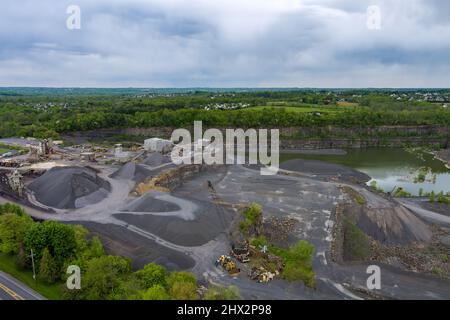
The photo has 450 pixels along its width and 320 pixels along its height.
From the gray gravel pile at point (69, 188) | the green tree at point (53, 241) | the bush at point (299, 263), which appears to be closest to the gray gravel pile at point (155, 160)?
the gray gravel pile at point (69, 188)

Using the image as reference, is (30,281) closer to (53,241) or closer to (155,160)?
(53,241)

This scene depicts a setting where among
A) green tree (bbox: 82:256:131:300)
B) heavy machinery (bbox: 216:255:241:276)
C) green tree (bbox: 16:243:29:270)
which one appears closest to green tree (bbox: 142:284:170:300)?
green tree (bbox: 82:256:131:300)

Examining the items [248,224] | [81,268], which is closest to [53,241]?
[81,268]

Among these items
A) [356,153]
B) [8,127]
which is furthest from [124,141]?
[356,153]

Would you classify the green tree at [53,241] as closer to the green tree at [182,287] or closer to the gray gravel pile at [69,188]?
the green tree at [182,287]

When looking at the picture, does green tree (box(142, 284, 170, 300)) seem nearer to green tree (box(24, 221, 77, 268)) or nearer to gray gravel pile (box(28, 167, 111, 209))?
green tree (box(24, 221, 77, 268))
